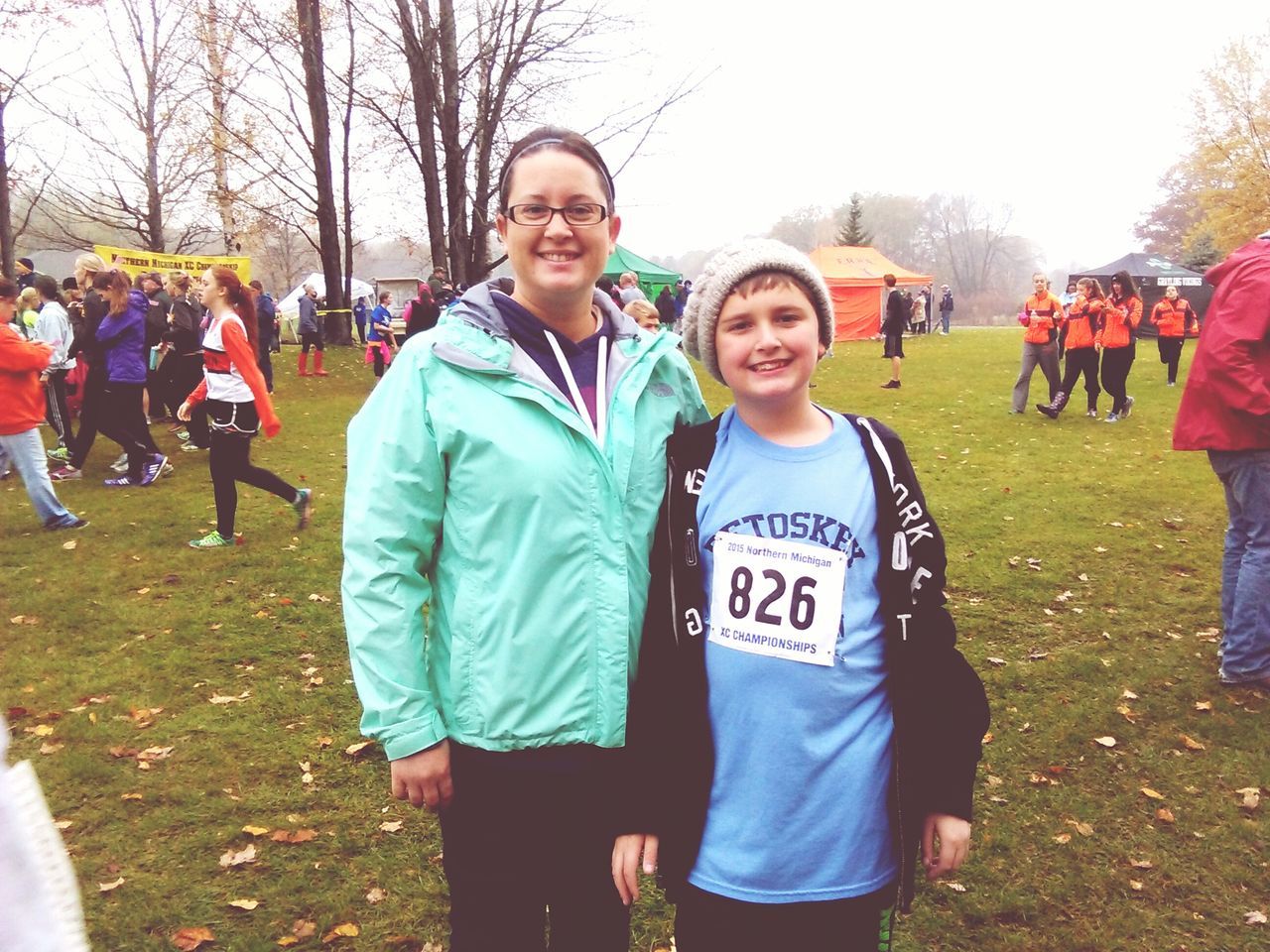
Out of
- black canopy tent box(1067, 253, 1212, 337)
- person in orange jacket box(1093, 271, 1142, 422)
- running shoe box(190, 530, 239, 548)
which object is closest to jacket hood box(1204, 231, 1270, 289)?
running shoe box(190, 530, 239, 548)

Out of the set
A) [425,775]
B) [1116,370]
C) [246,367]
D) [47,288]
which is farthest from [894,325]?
[425,775]

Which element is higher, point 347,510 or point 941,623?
point 347,510

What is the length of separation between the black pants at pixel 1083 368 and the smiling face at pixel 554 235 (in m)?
11.7

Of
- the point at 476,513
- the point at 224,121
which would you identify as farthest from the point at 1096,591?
the point at 224,121

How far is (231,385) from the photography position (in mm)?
6312

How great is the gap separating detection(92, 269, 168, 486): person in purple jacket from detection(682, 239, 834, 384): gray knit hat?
807 cm

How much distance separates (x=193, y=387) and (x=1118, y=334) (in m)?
12.3

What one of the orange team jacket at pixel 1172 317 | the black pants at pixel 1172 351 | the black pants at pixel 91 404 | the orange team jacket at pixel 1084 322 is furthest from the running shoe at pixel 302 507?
the black pants at pixel 1172 351

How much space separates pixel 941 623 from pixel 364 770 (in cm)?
305

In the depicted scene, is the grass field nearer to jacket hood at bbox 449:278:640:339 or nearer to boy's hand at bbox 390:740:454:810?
boy's hand at bbox 390:740:454:810

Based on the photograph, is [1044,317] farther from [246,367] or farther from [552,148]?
[552,148]

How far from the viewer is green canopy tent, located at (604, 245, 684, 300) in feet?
84.1

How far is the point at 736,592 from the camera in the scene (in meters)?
1.68

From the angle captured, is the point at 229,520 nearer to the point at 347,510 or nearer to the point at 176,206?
the point at 347,510
